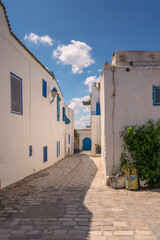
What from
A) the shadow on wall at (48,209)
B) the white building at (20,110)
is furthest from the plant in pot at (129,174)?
the white building at (20,110)

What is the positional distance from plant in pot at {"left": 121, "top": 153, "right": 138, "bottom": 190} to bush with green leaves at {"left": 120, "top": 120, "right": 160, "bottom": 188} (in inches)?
8.0

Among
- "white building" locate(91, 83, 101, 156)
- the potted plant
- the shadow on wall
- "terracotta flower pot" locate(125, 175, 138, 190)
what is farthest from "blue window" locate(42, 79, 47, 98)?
"white building" locate(91, 83, 101, 156)

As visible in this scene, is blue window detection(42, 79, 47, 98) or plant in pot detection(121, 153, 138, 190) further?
blue window detection(42, 79, 47, 98)

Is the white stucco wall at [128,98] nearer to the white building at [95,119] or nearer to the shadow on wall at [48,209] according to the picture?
the shadow on wall at [48,209]

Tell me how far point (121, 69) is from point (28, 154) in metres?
5.25

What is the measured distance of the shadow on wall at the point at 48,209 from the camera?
349 cm

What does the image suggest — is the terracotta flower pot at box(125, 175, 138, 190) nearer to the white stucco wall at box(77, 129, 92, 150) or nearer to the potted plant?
the potted plant

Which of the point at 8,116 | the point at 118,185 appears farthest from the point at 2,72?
the point at 118,185

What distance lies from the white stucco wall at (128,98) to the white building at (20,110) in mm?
3403

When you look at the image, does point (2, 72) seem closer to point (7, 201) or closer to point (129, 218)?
point (7, 201)

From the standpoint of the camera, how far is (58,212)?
437cm

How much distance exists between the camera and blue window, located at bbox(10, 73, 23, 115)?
707 cm

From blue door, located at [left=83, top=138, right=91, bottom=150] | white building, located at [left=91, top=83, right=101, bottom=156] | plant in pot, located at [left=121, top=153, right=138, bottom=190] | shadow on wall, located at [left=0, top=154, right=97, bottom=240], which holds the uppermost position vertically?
white building, located at [left=91, top=83, right=101, bottom=156]

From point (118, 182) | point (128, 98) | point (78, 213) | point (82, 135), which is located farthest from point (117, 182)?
point (82, 135)
